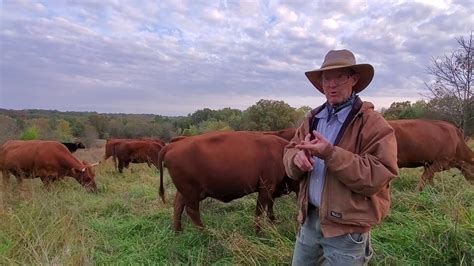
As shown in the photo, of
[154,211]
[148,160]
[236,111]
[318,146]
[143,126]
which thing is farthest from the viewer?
[143,126]

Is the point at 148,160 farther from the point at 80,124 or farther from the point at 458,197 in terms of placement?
the point at 80,124

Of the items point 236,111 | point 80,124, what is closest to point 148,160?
point 236,111

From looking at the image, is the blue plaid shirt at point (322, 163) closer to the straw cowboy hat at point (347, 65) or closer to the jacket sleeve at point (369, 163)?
the jacket sleeve at point (369, 163)

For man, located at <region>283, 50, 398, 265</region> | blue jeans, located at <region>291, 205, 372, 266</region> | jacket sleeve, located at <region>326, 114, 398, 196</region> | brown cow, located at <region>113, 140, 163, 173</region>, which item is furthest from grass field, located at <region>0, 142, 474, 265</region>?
brown cow, located at <region>113, 140, 163, 173</region>

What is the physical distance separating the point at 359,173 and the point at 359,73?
2.45 ft

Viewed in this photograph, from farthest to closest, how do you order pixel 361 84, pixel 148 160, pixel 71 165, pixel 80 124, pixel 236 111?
pixel 80 124 < pixel 236 111 < pixel 148 160 < pixel 71 165 < pixel 361 84

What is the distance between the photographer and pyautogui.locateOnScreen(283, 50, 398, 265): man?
2.35 meters

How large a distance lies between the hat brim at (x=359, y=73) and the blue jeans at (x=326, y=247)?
0.90 metres

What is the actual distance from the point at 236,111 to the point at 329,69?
5112cm

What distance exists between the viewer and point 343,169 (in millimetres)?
2312

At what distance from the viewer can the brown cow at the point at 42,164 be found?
10258 millimetres

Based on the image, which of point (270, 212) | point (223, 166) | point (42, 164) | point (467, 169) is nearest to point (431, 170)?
point (467, 169)

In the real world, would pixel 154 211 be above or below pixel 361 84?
below

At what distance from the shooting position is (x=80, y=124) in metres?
63.8
